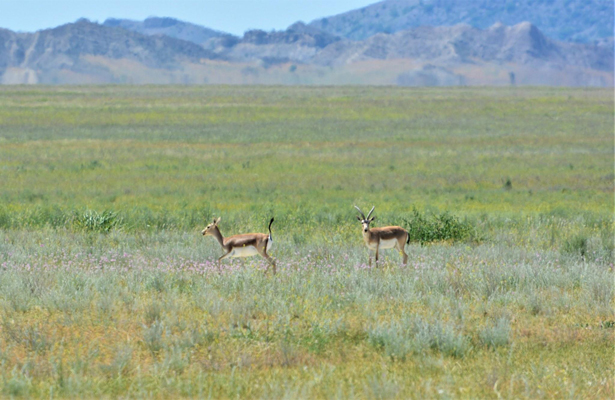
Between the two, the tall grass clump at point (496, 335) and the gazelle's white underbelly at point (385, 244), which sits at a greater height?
the gazelle's white underbelly at point (385, 244)

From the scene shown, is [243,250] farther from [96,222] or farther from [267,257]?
[96,222]

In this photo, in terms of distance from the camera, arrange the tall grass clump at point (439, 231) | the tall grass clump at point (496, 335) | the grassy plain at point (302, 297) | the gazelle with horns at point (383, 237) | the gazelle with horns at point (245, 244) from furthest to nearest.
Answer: the tall grass clump at point (439, 231) → the gazelle with horns at point (383, 237) → the gazelle with horns at point (245, 244) → the tall grass clump at point (496, 335) → the grassy plain at point (302, 297)

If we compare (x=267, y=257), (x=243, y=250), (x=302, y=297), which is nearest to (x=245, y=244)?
(x=243, y=250)

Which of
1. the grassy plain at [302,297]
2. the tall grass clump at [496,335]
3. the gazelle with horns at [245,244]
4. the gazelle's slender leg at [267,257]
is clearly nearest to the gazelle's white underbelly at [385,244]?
the grassy plain at [302,297]

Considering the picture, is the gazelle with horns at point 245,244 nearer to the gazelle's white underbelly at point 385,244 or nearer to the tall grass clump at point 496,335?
the gazelle's white underbelly at point 385,244

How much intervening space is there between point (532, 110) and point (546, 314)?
226ft

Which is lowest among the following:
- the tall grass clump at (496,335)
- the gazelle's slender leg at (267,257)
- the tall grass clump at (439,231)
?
the tall grass clump at (439,231)

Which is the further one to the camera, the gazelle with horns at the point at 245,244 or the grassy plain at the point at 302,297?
the gazelle with horns at the point at 245,244

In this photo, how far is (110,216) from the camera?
1570 cm

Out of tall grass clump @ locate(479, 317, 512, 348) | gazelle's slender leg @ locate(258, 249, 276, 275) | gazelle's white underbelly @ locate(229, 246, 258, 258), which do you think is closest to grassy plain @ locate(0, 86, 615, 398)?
tall grass clump @ locate(479, 317, 512, 348)

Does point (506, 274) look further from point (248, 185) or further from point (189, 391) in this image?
point (248, 185)

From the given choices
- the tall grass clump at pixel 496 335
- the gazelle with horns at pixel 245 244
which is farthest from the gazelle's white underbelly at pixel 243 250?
the tall grass clump at pixel 496 335

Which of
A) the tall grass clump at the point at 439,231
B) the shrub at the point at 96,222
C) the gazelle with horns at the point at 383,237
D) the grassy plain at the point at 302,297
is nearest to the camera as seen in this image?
the grassy plain at the point at 302,297

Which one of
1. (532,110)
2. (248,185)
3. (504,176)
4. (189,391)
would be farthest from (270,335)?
(532,110)
